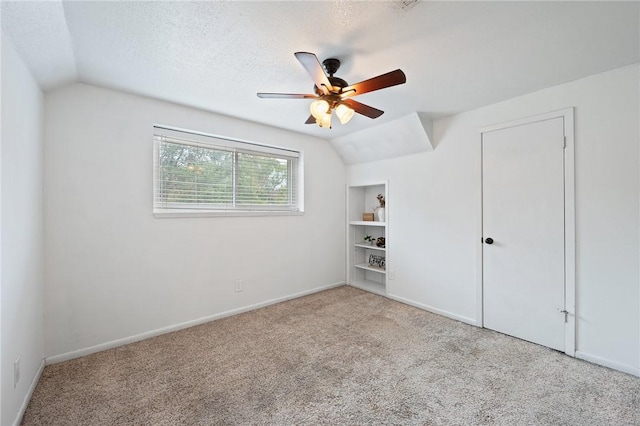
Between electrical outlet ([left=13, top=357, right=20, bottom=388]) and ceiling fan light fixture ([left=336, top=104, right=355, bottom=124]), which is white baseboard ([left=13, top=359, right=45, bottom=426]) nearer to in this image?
electrical outlet ([left=13, top=357, right=20, bottom=388])

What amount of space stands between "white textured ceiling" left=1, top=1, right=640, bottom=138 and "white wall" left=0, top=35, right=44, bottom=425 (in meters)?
0.25

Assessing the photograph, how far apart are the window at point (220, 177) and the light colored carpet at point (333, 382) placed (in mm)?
1335

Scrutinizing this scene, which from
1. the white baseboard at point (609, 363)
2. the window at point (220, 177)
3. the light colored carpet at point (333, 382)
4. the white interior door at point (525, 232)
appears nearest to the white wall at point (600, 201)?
the white baseboard at point (609, 363)

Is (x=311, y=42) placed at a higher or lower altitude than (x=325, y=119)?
higher

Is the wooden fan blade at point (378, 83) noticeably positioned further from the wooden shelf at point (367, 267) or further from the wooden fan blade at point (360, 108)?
the wooden shelf at point (367, 267)

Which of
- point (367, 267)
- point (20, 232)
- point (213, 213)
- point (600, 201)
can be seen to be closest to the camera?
point (20, 232)

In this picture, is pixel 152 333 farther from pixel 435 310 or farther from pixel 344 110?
pixel 435 310

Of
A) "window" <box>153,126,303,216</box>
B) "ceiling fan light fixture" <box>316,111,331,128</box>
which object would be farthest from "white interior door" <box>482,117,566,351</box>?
"window" <box>153,126,303,216</box>

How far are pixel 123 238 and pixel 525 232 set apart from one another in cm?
369

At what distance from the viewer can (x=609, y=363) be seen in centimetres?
209

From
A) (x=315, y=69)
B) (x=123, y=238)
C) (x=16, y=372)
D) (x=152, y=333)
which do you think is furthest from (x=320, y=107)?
(x=152, y=333)

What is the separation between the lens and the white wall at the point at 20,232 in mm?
1429

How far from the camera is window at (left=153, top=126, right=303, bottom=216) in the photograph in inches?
110

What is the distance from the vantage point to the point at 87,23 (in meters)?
1.57
